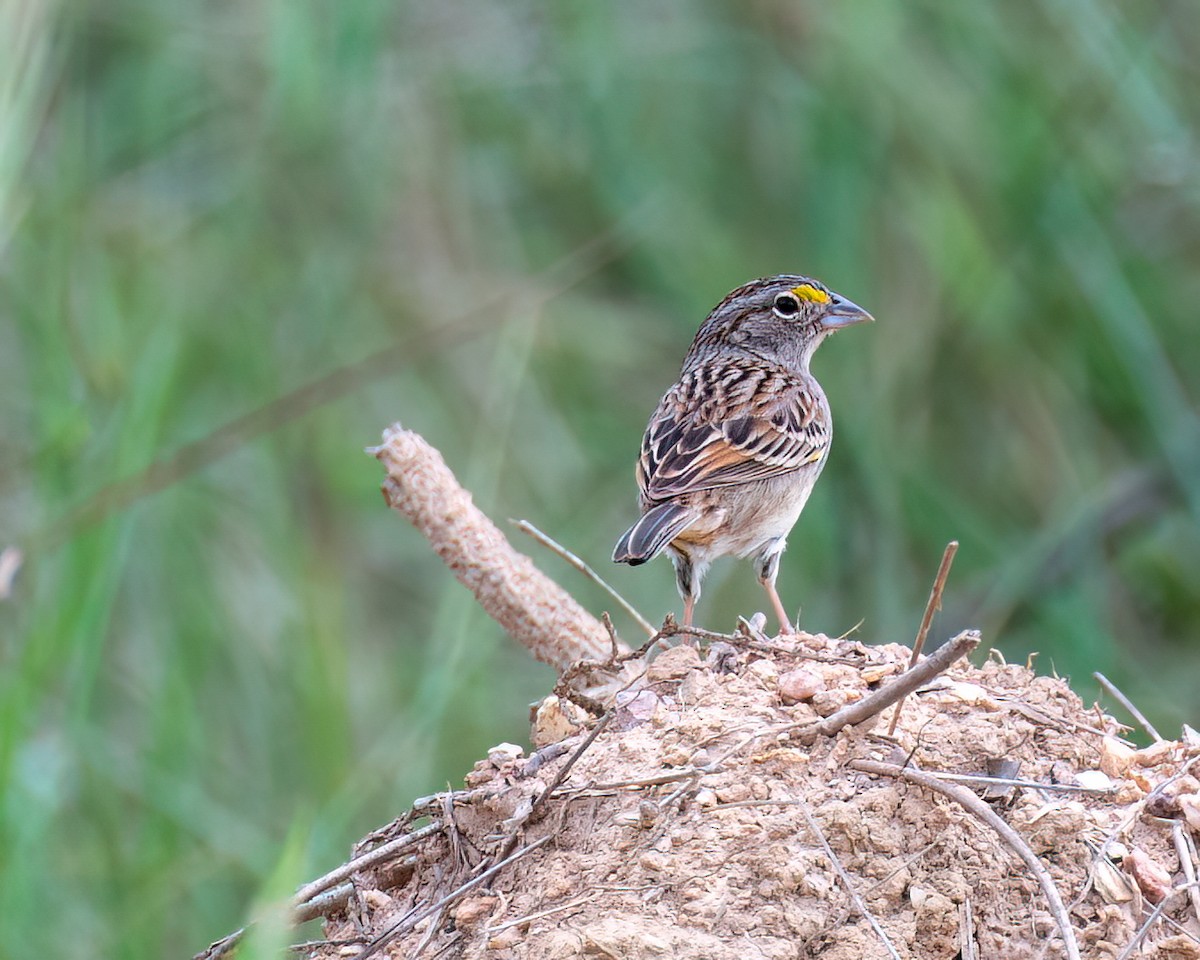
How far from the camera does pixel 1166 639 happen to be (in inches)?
328

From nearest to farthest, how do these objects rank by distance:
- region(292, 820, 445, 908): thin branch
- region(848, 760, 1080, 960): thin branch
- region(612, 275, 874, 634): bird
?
1. region(848, 760, 1080, 960): thin branch
2. region(292, 820, 445, 908): thin branch
3. region(612, 275, 874, 634): bird

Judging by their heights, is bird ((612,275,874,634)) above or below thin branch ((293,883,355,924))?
above

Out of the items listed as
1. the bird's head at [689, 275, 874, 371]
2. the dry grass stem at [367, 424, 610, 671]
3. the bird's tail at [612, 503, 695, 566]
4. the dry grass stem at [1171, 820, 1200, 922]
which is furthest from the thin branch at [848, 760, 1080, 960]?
the bird's head at [689, 275, 874, 371]

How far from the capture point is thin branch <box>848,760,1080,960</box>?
127 inches

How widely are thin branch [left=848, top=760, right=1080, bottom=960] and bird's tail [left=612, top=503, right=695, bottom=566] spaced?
5.05 feet

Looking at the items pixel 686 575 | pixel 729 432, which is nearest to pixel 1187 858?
pixel 686 575

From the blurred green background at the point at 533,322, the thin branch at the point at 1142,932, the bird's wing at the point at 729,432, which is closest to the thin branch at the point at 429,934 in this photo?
the thin branch at the point at 1142,932

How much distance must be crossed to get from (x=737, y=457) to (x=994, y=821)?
2446 millimetres

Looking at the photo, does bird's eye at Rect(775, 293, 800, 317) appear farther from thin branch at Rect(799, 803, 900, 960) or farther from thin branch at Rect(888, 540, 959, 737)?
thin branch at Rect(799, 803, 900, 960)

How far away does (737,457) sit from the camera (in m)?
5.73

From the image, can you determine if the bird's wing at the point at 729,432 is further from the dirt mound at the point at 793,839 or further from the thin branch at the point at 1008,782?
the thin branch at the point at 1008,782

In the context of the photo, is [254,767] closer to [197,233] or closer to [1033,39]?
[197,233]

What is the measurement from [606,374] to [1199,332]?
2416 mm

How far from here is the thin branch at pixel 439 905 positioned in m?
3.48
